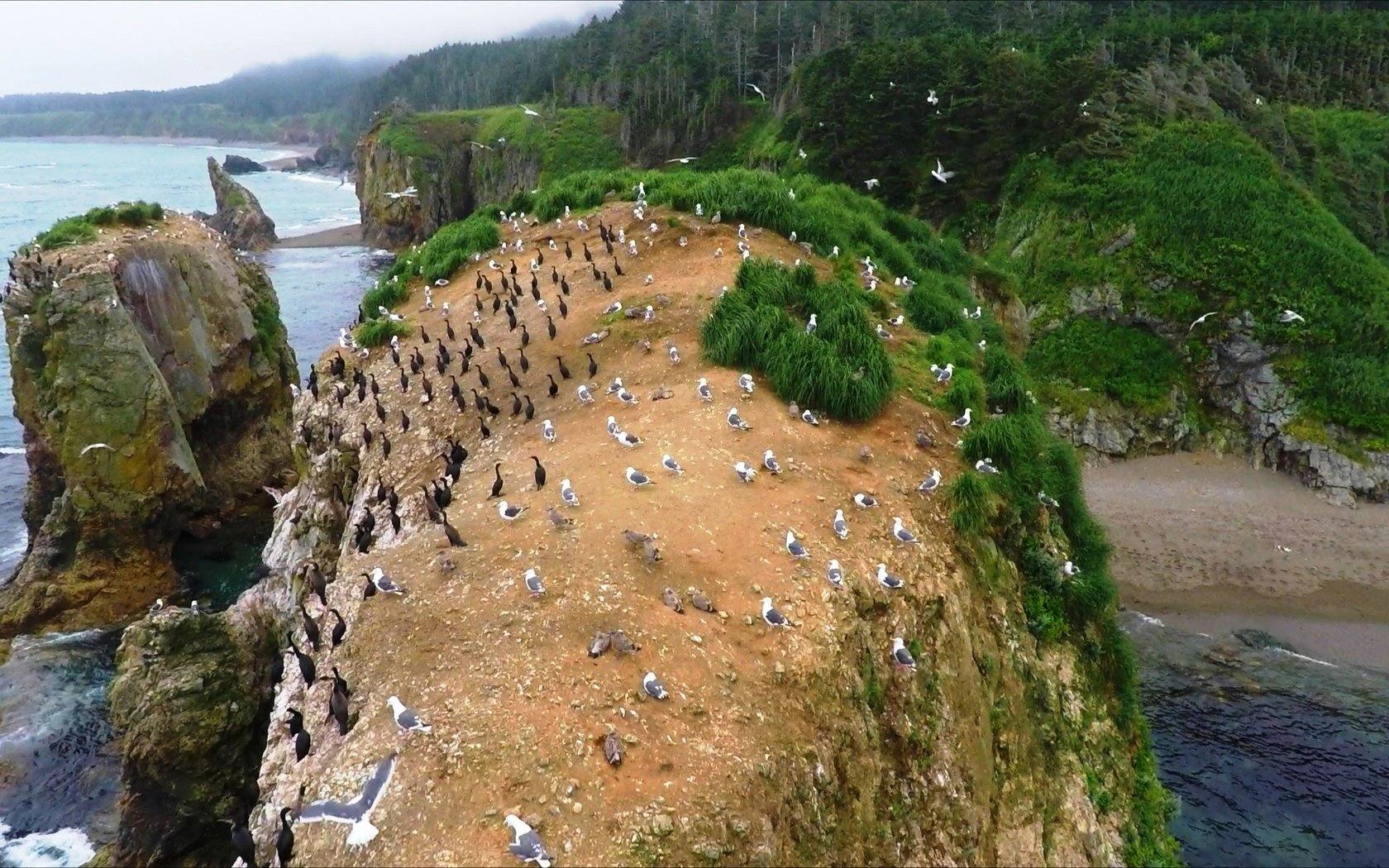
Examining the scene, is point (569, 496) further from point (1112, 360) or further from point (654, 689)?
point (1112, 360)

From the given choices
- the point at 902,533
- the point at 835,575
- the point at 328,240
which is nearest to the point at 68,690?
the point at 835,575

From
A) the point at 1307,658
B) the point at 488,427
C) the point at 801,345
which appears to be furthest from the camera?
the point at 1307,658

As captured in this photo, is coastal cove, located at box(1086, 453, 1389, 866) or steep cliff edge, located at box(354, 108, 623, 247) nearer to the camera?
coastal cove, located at box(1086, 453, 1389, 866)

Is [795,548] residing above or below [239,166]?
below

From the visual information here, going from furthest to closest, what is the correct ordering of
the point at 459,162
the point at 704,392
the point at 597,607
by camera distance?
the point at 459,162 → the point at 704,392 → the point at 597,607

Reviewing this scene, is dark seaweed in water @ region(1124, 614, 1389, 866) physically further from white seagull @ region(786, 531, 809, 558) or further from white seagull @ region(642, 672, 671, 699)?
white seagull @ region(642, 672, 671, 699)

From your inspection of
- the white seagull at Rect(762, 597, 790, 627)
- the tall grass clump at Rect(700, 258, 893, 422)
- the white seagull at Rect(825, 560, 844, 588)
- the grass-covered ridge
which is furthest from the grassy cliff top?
the white seagull at Rect(762, 597, 790, 627)

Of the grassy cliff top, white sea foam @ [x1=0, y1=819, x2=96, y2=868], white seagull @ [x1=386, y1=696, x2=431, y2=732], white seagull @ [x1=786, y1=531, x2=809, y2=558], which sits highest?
the grassy cliff top

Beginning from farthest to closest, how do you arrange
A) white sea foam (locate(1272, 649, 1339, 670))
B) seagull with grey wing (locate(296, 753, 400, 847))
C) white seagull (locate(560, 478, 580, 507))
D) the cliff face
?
the cliff face
white sea foam (locate(1272, 649, 1339, 670))
white seagull (locate(560, 478, 580, 507))
seagull with grey wing (locate(296, 753, 400, 847))
